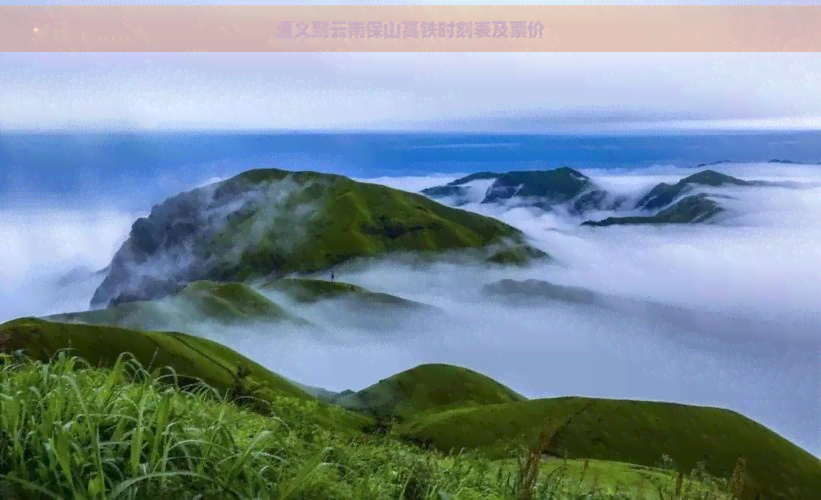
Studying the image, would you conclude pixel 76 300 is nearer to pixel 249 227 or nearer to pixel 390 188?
pixel 249 227

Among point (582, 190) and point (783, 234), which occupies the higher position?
point (582, 190)

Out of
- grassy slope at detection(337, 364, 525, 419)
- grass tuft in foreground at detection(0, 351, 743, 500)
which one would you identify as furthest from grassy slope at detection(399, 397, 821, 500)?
grass tuft in foreground at detection(0, 351, 743, 500)

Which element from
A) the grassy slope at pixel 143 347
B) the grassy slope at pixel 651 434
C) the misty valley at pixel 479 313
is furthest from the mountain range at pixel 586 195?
the grassy slope at pixel 143 347

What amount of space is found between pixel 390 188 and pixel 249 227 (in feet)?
4.15

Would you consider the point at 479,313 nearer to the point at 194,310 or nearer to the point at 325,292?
the point at 325,292

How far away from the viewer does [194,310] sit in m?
6.17

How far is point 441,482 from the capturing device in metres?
2.76

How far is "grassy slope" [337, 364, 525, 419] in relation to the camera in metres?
6.00

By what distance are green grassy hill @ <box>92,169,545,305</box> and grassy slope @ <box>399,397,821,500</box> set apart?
1322 mm

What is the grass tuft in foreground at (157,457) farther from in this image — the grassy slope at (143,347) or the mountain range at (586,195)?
the mountain range at (586,195)

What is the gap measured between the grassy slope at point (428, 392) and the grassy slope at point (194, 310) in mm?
1005

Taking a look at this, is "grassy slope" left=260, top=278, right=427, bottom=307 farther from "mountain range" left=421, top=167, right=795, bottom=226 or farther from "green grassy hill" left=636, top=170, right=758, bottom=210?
"green grassy hill" left=636, top=170, right=758, bottom=210

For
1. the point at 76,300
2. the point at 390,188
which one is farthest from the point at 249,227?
the point at 76,300

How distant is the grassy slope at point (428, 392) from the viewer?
6.00 m
